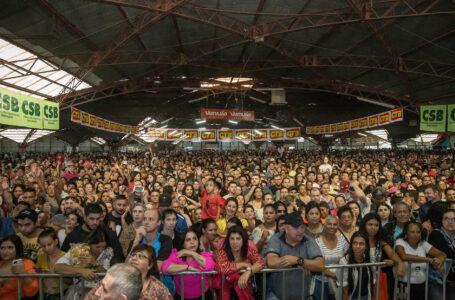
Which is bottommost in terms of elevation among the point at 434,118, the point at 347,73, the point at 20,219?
the point at 20,219

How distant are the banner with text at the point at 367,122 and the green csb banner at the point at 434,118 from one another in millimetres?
3328

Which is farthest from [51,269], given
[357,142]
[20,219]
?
[357,142]

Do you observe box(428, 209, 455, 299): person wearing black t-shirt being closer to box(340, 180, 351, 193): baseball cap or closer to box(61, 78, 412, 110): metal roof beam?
box(340, 180, 351, 193): baseball cap

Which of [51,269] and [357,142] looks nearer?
[51,269]

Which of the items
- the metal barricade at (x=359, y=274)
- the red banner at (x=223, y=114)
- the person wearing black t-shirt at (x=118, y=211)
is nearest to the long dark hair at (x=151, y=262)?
the metal barricade at (x=359, y=274)

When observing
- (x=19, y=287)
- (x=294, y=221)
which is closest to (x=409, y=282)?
(x=294, y=221)

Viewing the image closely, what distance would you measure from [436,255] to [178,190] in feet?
20.7

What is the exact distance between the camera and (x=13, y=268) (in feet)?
13.0

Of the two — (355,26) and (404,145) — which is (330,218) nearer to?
(355,26)

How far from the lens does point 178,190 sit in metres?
Answer: 9.44

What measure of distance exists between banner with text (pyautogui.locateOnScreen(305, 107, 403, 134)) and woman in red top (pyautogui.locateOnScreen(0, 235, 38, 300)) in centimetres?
1732

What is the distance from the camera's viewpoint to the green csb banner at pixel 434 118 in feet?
44.8

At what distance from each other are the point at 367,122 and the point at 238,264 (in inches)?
757

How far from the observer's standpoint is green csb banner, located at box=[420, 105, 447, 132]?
1365cm
